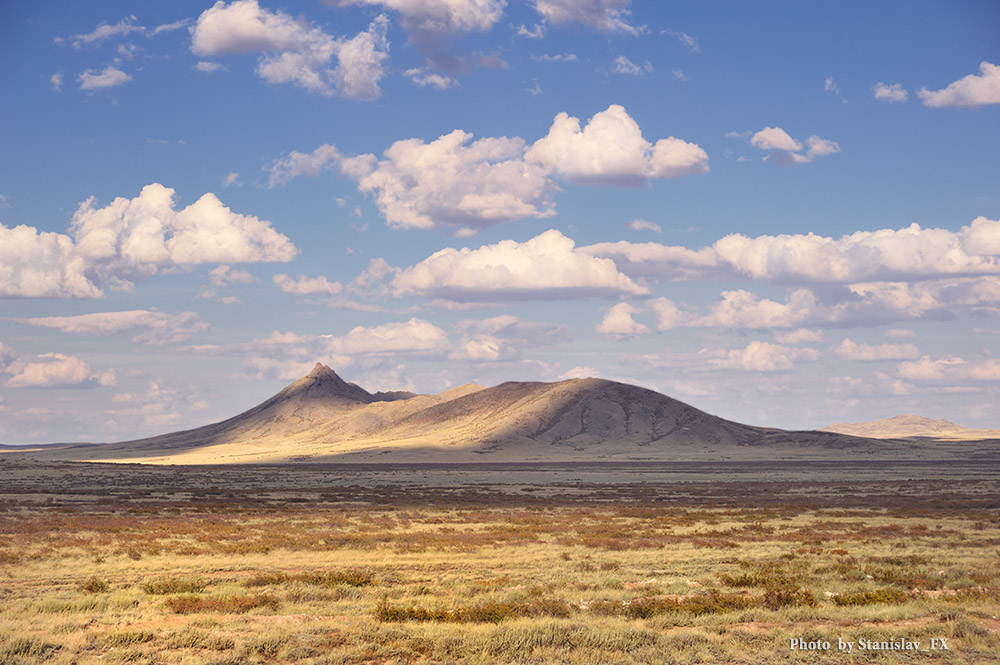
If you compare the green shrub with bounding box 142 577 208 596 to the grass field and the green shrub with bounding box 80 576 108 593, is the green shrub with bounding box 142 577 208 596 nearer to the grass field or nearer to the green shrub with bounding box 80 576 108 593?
the grass field

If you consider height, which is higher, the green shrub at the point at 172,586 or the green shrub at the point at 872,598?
the green shrub at the point at 172,586

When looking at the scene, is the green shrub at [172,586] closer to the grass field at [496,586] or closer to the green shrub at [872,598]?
the grass field at [496,586]

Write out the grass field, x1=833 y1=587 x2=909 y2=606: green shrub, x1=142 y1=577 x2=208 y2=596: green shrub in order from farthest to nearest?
1. x1=142 y1=577 x2=208 y2=596: green shrub
2. x1=833 y1=587 x2=909 y2=606: green shrub
3. the grass field

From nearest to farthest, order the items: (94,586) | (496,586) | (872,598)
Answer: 1. (872,598)
2. (94,586)
3. (496,586)

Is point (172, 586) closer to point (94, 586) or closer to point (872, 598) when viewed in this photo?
point (94, 586)

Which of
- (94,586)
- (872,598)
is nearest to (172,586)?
(94,586)

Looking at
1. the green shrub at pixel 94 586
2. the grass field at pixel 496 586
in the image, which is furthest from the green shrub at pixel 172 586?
the green shrub at pixel 94 586

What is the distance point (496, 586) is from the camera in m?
22.6

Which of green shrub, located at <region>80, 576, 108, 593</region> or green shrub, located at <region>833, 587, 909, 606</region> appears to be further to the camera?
green shrub, located at <region>80, 576, 108, 593</region>

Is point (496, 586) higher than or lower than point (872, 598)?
lower

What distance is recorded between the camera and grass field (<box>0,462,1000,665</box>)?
15688 millimetres

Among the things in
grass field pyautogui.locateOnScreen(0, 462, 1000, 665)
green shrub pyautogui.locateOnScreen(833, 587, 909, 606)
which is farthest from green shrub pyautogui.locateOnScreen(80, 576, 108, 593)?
green shrub pyautogui.locateOnScreen(833, 587, 909, 606)

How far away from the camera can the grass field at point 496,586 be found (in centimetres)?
1569

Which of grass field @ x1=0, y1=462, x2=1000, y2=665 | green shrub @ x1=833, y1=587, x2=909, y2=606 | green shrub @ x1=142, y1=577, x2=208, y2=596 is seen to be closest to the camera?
grass field @ x1=0, y1=462, x2=1000, y2=665
